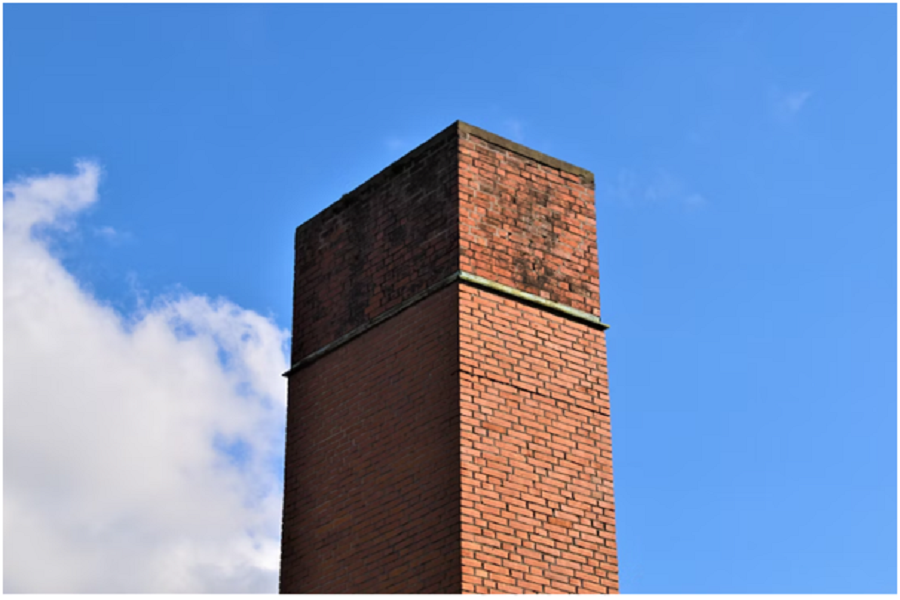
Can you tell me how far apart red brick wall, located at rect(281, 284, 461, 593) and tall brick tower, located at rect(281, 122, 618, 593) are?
0.01 meters

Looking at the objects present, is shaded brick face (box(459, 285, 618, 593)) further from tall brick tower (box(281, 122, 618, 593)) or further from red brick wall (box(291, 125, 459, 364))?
red brick wall (box(291, 125, 459, 364))

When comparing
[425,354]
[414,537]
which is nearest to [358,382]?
[425,354]

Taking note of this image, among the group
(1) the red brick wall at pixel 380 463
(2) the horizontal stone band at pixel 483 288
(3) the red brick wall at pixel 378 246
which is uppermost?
(3) the red brick wall at pixel 378 246

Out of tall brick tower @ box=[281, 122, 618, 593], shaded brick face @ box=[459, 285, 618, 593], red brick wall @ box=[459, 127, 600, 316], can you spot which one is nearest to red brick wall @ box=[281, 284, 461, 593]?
tall brick tower @ box=[281, 122, 618, 593]

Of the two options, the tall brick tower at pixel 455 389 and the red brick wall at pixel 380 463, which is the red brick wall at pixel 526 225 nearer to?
the tall brick tower at pixel 455 389

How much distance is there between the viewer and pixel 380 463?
1056 cm

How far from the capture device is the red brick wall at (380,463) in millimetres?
9914

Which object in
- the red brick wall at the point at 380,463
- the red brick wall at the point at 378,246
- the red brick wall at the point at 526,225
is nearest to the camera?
the red brick wall at the point at 380,463

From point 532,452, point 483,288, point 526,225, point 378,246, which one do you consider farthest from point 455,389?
point 378,246

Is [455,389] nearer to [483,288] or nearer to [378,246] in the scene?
[483,288]

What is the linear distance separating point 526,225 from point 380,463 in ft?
7.47

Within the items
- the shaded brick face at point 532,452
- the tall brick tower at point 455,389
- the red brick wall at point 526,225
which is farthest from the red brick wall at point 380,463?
the red brick wall at point 526,225

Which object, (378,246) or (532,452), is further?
(378,246)

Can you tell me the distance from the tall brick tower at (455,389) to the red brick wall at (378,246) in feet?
0.06
